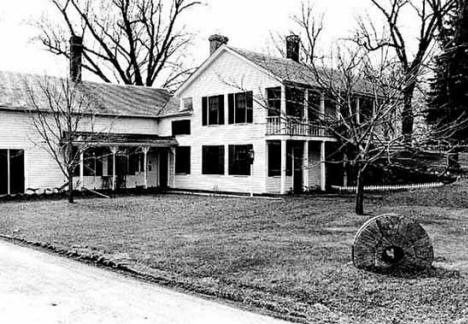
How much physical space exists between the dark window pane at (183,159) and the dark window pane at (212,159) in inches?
62.7

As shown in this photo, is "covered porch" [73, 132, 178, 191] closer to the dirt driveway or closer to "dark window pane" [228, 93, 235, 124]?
"dark window pane" [228, 93, 235, 124]

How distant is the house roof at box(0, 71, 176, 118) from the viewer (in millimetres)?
27625

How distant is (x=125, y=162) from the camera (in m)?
31.2

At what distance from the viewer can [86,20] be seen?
152 feet

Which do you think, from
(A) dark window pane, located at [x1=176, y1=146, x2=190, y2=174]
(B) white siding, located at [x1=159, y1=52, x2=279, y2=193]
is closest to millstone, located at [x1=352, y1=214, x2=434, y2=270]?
(B) white siding, located at [x1=159, y1=52, x2=279, y2=193]

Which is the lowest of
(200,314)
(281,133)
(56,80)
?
(200,314)

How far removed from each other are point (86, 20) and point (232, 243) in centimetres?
3848

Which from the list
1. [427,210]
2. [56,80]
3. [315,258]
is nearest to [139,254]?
[315,258]

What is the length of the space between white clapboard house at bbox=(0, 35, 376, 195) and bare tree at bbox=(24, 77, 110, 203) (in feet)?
1.45

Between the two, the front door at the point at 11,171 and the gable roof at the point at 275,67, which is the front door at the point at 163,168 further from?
the front door at the point at 11,171

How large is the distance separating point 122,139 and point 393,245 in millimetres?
21996

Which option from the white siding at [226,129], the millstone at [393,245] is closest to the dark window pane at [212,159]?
the white siding at [226,129]

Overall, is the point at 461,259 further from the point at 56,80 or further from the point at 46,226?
the point at 56,80

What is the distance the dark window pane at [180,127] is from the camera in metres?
31.3
